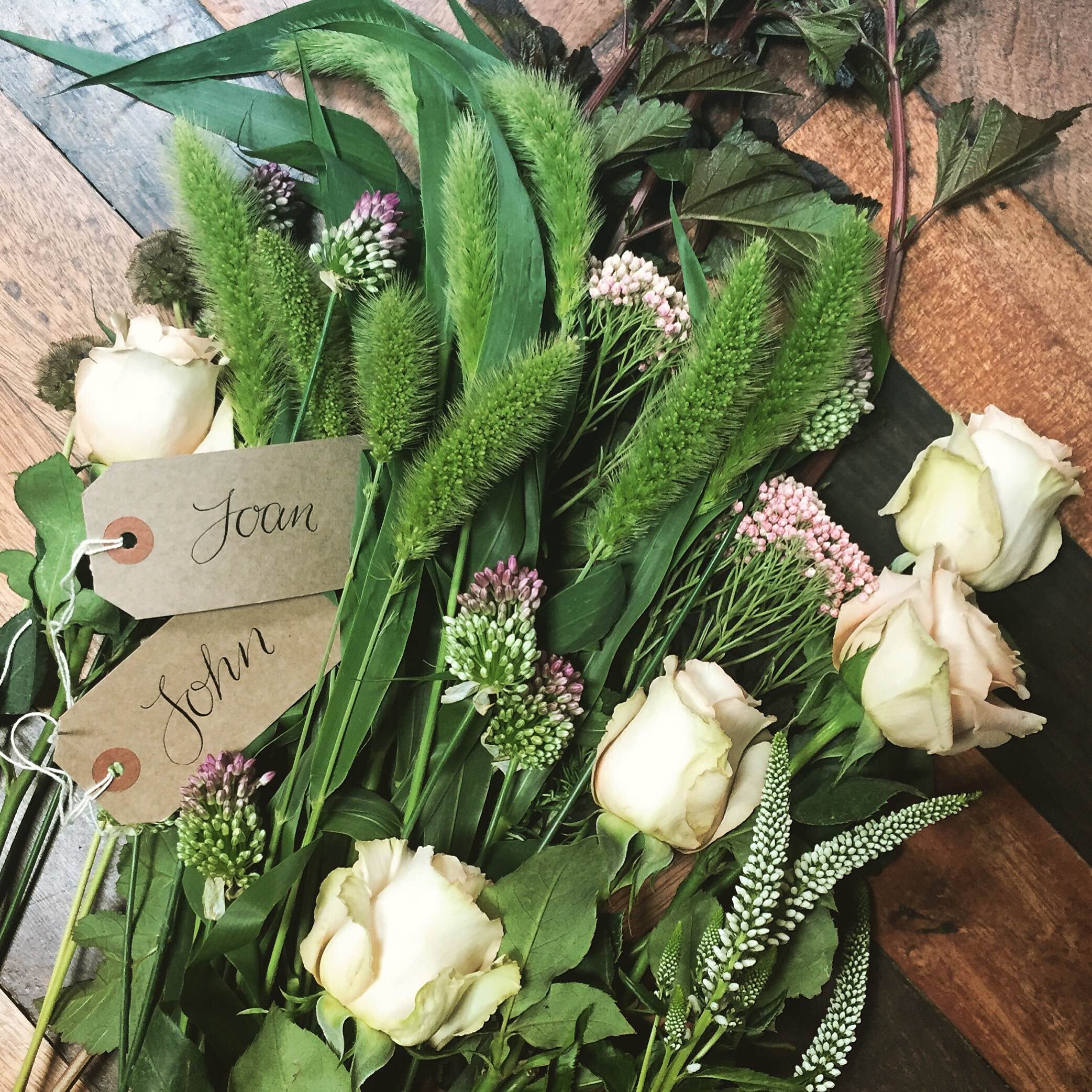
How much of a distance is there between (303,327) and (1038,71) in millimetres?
808

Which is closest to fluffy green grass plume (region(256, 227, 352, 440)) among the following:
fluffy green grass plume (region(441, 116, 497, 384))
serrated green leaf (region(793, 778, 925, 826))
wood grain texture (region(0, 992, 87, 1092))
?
fluffy green grass plume (region(441, 116, 497, 384))

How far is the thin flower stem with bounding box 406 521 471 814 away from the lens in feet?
2.42

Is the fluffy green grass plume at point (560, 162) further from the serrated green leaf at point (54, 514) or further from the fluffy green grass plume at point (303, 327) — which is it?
the serrated green leaf at point (54, 514)

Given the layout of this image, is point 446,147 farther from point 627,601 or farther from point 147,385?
point 627,601

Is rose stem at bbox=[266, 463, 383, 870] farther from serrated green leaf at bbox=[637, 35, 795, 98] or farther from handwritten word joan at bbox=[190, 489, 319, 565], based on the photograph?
serrated green leaf at bbox=[637, 35, 795, 98]

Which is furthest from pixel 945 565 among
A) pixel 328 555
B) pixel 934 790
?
pixel 328 555

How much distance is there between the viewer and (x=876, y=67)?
3.02 ft

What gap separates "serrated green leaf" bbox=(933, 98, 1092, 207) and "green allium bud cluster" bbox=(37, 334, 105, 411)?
857 mm

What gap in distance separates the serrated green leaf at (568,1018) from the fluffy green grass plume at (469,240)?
1.67 ft

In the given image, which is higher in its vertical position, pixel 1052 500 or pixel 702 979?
pixel 1052 500

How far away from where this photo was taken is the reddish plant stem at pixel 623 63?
0.90 m

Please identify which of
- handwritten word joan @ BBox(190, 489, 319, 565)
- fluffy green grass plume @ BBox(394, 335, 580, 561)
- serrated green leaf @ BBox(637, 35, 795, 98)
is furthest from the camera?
serrated green leaf @ BBox(637, 35, 795, 98)

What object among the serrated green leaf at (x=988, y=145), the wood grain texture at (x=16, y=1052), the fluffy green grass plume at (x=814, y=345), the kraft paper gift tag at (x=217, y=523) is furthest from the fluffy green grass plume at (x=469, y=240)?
the wood grain texture at (x=16, y=1052)

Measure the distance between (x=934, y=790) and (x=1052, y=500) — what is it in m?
0.31
